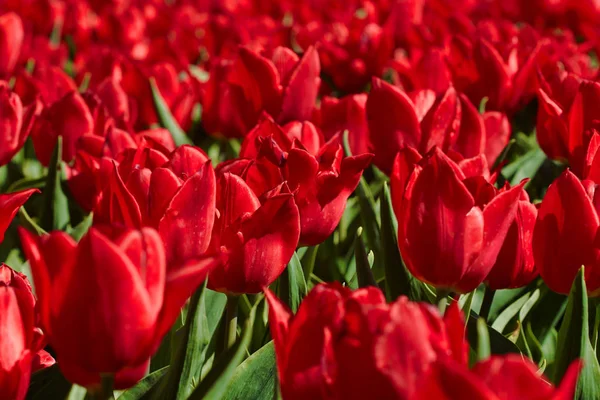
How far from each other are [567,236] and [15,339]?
647mm

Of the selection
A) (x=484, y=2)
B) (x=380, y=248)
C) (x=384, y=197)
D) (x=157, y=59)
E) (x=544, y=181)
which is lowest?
(x=484, y=2)

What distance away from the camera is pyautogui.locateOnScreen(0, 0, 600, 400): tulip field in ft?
2.47

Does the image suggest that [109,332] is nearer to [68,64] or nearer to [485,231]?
[485,231]

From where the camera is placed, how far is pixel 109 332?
0.78 m

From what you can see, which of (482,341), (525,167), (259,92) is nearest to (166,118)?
(259,92)

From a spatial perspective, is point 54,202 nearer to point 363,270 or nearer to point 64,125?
point 64,125

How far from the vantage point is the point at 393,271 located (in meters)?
1.25

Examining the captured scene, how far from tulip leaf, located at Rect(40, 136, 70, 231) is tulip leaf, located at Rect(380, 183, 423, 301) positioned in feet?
2.10

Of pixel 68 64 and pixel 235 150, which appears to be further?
pixel 68 64

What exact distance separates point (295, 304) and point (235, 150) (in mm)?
867

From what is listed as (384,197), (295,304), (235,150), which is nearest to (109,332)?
(295,304)

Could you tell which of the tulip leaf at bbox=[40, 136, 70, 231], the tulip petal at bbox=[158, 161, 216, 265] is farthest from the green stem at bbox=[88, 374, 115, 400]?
the tulip leaf at bbox=[40, 136, 70, 231]

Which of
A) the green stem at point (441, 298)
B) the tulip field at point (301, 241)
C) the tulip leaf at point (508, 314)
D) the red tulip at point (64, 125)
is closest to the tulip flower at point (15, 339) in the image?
the tulip field at point (301, 241)

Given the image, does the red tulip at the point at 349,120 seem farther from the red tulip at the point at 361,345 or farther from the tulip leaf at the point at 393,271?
the red tulip at the point at 361,345
